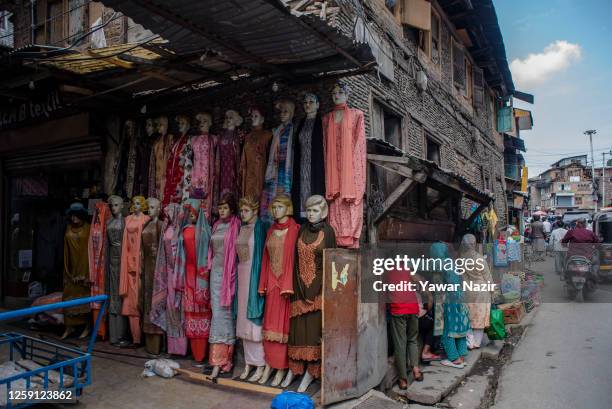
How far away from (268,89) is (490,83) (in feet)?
43.8

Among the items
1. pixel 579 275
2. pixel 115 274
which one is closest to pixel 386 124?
pixel 115 274

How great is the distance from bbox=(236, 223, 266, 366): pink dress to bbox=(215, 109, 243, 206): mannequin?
0.82 meters

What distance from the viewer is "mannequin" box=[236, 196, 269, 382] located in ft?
16.3

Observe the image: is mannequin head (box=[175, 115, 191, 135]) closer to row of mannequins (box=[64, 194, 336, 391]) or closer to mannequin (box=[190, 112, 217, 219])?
mannequin (box=[190, 112, 217, 219])

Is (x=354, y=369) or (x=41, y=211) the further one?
(x=41, y=211)

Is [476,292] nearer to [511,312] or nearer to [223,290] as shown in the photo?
[511,312]

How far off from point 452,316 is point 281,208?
2973mm

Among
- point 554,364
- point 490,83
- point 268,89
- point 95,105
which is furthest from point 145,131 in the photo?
point 490,83

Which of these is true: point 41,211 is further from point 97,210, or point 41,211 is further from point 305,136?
point 305,136

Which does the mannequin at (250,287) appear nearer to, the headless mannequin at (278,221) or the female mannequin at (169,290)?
the headless mannequin at (278,221)

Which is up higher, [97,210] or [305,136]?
[305,136]

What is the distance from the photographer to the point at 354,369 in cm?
Answer: 452

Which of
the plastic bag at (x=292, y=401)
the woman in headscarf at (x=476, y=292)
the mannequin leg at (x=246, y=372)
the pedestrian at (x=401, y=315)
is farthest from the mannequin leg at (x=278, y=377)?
the woman in headscarf at (x=476, y=292)

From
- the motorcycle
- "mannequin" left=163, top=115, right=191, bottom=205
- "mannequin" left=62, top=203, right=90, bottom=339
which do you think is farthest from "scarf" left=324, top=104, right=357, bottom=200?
the motorcycle
